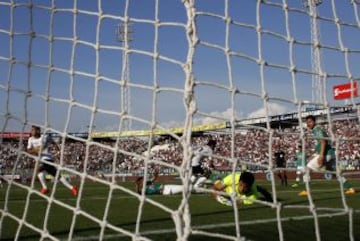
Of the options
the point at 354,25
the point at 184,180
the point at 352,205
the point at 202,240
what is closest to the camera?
the point at 184,180

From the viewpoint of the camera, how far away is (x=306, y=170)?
Result: 361 centimetres

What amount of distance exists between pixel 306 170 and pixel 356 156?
923 inches

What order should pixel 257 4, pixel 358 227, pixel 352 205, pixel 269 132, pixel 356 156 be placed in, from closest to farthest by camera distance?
pixel 269 132, pixel 257 4, pixel 358 227, pixel 352 205, pixel 356 156

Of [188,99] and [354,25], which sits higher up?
[354,25]

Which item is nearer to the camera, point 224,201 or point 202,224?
point 202,224

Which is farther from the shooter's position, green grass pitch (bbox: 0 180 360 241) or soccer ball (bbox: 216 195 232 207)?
soccer ball (bbox: 216 195 232 207)

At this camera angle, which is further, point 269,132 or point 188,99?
point 269,132

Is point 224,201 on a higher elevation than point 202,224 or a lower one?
higher

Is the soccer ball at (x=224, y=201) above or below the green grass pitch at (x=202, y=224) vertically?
above

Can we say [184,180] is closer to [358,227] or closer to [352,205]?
[358,227]

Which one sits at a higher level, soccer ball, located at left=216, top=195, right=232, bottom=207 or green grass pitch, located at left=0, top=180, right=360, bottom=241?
soccer ball, located at left=216, top=195, right=232, bottom=207

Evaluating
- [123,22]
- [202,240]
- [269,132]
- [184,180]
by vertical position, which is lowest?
[202,240]

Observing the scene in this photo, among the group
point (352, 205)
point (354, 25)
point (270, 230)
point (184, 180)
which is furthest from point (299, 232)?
point (352, 205)

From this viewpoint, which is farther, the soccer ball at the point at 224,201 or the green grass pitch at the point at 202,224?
the soccer ball at the point at 224,201
